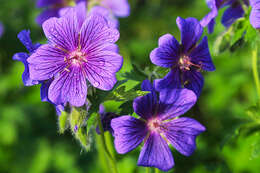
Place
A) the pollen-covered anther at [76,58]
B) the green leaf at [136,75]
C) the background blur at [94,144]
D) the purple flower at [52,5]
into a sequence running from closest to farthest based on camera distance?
the pollen-covered anther at [76,58] < the green leaf at [136,75] < the purple flower at [52,5] < the background blur at [94,144]

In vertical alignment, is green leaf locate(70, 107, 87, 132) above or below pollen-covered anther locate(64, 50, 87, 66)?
below

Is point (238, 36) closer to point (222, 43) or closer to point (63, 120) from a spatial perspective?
point (222, 43)

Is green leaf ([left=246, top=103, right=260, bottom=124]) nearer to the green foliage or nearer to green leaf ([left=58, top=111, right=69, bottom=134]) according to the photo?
the green foliage

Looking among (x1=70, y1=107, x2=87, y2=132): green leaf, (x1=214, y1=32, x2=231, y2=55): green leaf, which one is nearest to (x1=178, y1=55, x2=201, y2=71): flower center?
(x1=214, y1=32, x2=231, y2=55): green leaf

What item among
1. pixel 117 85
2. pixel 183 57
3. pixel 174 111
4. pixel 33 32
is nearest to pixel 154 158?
pixel 174 111

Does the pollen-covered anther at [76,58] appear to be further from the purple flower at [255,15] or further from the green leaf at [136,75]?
the purple flower at [255,15]

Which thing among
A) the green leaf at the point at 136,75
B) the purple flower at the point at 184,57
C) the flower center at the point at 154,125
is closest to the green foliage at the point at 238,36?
the purple flower at the point at 184,57
